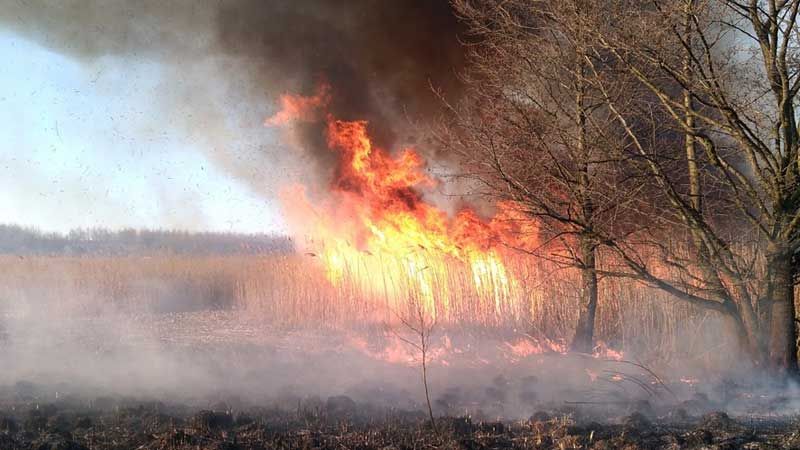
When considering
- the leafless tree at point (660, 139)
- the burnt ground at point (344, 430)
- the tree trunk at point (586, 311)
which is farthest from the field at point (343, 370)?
the leafless tree at point (660, 139)

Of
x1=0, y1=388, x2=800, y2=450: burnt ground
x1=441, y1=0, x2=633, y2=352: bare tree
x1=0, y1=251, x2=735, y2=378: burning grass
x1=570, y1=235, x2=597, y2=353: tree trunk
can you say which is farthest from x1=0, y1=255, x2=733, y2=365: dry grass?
x1=0, y1=388, x2=800, y2=450: burnt ground

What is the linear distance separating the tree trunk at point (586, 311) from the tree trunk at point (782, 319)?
2.28m

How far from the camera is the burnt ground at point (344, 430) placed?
489cm

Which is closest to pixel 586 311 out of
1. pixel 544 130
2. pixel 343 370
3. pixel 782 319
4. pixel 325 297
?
pixel 782 319

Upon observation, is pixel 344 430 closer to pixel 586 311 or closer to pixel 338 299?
pixel 586 311

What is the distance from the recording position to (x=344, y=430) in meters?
5.37

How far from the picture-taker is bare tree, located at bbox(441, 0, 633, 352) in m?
7.54

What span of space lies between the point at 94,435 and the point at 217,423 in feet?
3.32

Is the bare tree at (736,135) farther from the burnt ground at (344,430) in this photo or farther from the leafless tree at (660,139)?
the burnt ground at (344,430)

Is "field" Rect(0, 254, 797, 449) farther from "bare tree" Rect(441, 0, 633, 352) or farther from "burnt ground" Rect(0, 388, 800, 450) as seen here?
"bare tree" Rect(441, 0, 633, 352)

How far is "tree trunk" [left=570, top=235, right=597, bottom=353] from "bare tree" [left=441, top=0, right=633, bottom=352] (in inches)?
0.6

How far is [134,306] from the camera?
1377 cm

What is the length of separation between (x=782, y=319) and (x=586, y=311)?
2.57m

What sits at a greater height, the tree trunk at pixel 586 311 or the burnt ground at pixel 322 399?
the tree trunk at pixel 586 311
